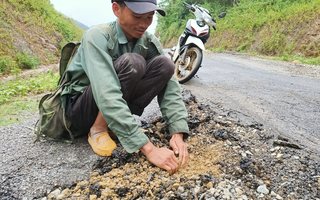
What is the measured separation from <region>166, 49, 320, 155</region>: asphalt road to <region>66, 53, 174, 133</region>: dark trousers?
3.41 ft

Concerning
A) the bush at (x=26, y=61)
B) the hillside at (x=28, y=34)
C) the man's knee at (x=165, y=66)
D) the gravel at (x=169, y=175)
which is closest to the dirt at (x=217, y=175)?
the gravel at (x=169, y=175)

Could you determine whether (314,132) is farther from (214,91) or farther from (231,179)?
(214,91)

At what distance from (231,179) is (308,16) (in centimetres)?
897

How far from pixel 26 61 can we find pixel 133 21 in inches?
196

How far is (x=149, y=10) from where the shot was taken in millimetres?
1457

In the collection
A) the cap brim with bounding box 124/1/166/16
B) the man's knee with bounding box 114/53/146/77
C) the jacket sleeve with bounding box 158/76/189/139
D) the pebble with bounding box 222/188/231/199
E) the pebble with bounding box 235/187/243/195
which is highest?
the cap brim with bounding box 124/1/166/16

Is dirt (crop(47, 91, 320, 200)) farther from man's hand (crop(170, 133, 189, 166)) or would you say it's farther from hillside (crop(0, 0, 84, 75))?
hillside (crop(0, 0, 84, 75))

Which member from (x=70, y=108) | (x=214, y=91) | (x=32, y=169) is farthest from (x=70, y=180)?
(x=214, y=91)

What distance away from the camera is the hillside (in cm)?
525

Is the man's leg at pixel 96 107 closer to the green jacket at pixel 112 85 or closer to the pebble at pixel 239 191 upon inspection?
the green jacket at pixel 112 85

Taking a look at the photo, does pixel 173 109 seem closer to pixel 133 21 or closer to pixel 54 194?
pixel 133 21

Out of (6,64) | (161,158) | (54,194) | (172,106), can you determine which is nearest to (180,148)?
(161,158)

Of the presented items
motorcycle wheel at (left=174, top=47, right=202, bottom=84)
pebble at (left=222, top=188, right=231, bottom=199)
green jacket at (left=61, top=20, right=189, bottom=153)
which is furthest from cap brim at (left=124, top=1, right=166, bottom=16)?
motorcycle wheel at (left=174, top=47, right=202, bottom=84)

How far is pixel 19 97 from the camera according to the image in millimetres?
3590
